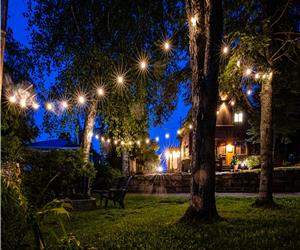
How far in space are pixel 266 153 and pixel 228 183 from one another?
6.58 m

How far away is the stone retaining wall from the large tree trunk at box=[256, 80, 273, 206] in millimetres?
5818

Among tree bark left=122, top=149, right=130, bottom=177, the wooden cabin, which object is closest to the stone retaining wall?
tree bark left=122, top=149, right=130, bottom=177

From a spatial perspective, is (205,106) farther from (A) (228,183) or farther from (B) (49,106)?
(A) (228,183)

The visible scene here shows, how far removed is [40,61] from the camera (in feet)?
38.6

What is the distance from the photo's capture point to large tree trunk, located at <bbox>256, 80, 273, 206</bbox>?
8789mm

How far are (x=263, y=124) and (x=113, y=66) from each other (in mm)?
5105

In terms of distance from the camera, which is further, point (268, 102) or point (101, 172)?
point (101, 172)

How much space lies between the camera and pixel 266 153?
29.3 feet

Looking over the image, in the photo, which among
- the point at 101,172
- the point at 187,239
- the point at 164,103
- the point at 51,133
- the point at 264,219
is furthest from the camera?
the point at 101,172

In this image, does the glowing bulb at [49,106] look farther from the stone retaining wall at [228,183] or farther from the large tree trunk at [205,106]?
the stone retaining wall at [228,183]

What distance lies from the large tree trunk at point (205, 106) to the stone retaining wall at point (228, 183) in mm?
8789

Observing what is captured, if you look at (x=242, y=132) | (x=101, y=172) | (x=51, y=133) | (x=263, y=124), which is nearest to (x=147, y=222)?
(x=263, y=124)

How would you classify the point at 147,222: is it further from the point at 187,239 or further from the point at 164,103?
the point at 164,103

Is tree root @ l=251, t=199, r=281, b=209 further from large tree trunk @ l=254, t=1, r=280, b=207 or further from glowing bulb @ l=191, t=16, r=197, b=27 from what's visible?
glowing bulb @ l=191, t=16, r=197, b=27
